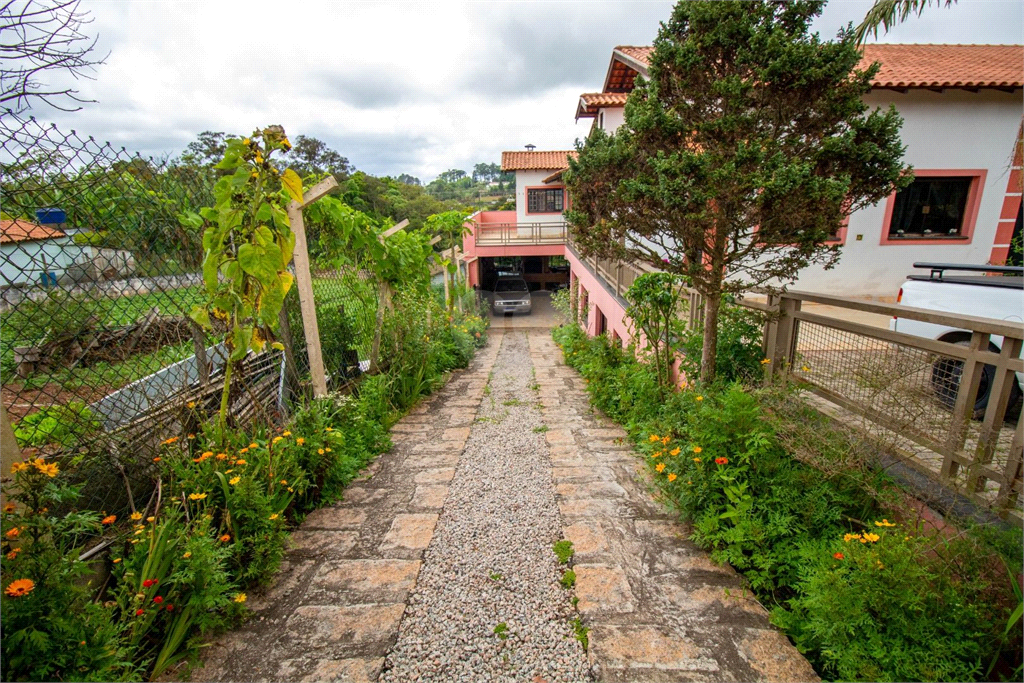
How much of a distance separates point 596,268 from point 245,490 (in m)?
8.83

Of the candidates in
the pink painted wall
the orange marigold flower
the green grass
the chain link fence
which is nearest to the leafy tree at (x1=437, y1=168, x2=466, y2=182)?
the pink painted wall

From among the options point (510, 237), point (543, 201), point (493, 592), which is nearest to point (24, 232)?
point (493, 592)

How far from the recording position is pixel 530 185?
23.9 metres

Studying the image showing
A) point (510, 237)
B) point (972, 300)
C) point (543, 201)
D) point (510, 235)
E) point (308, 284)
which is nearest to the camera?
point (972, 300)

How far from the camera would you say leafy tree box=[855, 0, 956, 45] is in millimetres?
4645

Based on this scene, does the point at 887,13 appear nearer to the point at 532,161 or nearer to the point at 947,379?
the point at 947,379

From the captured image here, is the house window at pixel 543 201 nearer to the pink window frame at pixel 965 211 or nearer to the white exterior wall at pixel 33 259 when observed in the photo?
the pink window frame at pixel 965 211

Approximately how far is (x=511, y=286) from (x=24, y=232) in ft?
53.6

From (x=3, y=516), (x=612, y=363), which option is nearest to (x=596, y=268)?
(x=612, y=363)

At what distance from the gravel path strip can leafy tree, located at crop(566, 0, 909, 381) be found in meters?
2.25

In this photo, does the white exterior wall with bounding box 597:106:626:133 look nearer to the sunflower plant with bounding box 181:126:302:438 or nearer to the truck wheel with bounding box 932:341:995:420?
the truck wheel with bounding box 932:341:995:420

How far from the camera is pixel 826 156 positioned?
303 centimetres

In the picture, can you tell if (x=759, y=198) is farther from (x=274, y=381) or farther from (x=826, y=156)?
(x=274, y=381)

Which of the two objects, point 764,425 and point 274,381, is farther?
point 274,381
